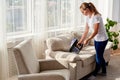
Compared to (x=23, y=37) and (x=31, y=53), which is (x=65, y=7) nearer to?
(x=23, y=37)

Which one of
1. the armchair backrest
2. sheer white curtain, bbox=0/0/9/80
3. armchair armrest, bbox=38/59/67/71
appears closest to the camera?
the armchair backrest

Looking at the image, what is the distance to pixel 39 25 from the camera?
14.9ft

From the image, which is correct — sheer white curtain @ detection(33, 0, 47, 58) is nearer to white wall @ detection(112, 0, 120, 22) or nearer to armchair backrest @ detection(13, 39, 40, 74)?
armchair backrest @ detection(13, 39, 40, 74)

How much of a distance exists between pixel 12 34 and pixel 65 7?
1.70 metres

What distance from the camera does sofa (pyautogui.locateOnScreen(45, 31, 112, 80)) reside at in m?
3.75

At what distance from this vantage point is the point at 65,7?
17.7 ft

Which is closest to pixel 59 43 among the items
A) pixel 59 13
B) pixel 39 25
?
pixel 39 25

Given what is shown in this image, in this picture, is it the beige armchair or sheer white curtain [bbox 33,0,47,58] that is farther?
sheer white curtain [bbox 33,0,47,58]

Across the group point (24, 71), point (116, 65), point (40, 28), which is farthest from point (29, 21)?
point (116, 65)

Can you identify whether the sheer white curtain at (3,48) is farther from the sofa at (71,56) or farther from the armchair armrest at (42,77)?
the armchair armrest at (42,77)

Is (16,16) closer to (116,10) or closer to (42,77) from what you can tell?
(42,77)

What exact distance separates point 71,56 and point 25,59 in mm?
1128

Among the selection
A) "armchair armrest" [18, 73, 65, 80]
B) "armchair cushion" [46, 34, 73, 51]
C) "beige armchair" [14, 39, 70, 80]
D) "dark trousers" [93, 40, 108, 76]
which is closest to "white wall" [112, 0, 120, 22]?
"armchair cushion" [46, 34, 73, 51]

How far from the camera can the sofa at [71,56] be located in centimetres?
375
